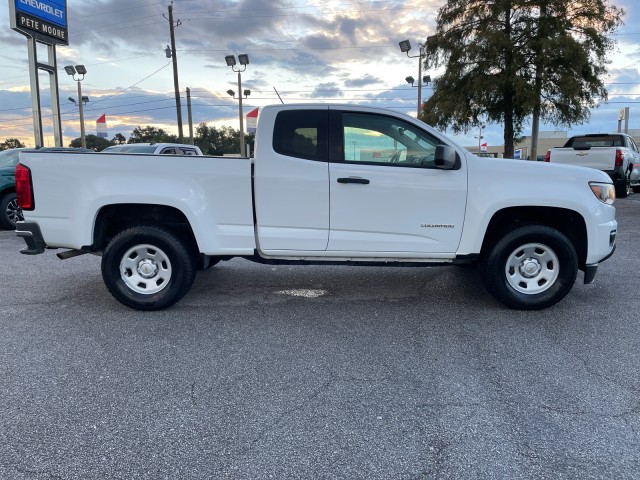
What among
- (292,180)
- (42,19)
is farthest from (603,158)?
(42,19)

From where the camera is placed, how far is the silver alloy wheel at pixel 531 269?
4777mm

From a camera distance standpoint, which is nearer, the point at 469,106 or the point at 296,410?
the point at 296,410

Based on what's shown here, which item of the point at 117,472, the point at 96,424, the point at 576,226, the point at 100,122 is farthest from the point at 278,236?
the point at 100,122

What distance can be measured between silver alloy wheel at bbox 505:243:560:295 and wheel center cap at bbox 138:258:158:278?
3.54 m

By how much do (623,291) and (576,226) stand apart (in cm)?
125

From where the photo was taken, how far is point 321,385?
130 inches

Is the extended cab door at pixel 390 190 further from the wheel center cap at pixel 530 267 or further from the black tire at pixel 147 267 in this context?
the black tire at pixel 147 267

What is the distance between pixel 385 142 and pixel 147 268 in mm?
2699

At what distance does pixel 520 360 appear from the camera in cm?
370

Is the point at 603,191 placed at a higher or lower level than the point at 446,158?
lower

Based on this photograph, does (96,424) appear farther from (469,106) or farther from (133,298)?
(469,106)

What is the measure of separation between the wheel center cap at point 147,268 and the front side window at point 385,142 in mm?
2206

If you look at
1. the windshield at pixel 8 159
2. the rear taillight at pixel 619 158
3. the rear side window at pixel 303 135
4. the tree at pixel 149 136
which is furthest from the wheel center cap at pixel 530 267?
the tree at pixel 149 136

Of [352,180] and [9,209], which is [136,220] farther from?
[9,209]
